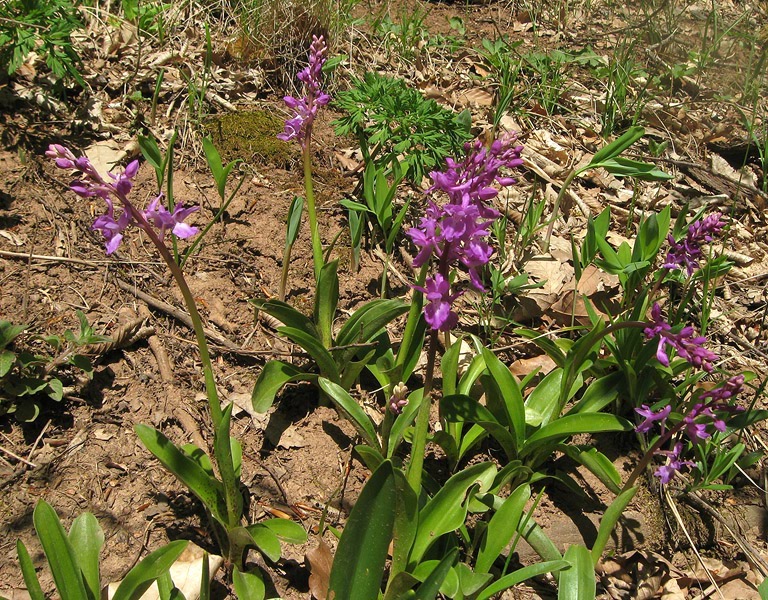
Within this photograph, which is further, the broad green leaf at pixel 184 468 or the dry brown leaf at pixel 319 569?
the dry brown leaf at pixel 319 569

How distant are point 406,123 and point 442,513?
73.6 inches

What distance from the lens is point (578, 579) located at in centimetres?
247

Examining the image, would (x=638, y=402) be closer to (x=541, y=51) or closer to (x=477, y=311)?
(x=477, y=311)

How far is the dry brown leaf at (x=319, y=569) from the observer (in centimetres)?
249

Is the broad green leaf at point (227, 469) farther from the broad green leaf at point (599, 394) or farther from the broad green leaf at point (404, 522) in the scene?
the broad green leaf at point (599, 394)

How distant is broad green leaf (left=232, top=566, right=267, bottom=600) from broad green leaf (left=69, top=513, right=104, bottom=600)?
0.44 meters

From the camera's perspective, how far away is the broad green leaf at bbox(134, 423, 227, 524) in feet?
7.68

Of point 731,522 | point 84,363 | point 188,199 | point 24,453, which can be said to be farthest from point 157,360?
point 731,522

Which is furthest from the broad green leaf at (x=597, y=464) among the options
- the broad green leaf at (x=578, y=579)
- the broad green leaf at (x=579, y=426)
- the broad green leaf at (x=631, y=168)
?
the broad green leaf at (x=631, y=168)

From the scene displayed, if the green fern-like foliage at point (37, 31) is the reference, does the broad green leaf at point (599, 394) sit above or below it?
below

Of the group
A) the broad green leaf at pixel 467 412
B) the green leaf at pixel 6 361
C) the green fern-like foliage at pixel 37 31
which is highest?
the green fern-like foliage at pixel 37 31

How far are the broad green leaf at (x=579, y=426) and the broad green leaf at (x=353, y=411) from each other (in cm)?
65

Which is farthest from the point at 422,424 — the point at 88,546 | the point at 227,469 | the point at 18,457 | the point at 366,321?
the point at 18,457

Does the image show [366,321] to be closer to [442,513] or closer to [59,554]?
[442,513]
